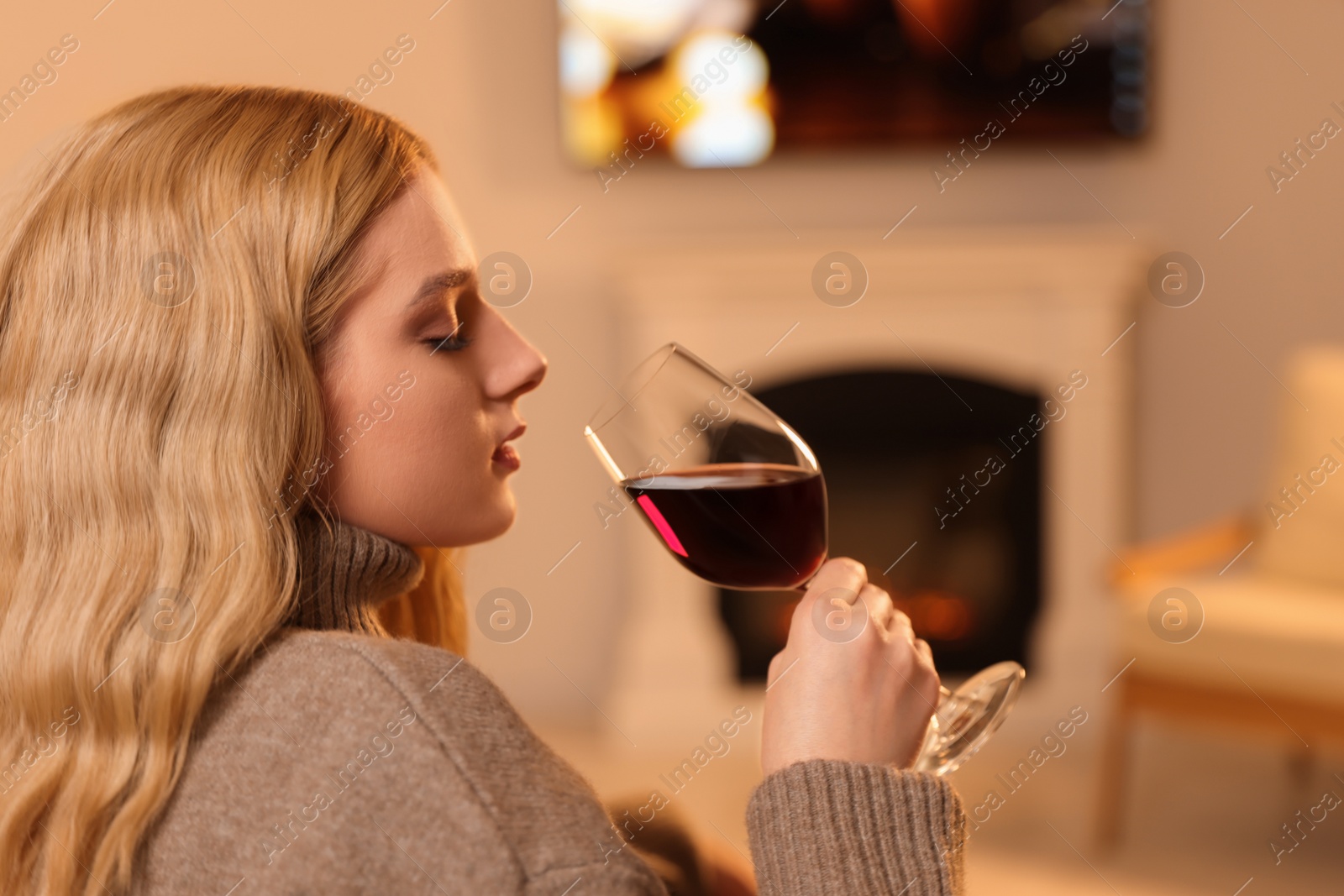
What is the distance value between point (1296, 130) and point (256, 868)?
345 cm

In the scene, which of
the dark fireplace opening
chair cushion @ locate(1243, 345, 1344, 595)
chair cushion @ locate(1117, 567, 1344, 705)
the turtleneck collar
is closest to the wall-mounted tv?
the dark fireplace opening

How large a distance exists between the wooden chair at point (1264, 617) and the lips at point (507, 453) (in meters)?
1.96

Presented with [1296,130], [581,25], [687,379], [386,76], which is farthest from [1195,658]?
[386,76]

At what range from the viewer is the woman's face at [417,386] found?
0.79 m

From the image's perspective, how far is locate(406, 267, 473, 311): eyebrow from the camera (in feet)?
2.62

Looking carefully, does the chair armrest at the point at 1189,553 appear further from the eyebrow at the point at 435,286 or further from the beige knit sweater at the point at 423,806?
the eyebrow at the point at 435,286

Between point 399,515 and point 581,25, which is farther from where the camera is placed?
point 581,25

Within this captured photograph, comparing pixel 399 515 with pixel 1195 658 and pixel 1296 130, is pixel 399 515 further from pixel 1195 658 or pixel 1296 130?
pixel 1296 130

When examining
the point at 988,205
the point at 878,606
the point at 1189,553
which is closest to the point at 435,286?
the point at 878,606

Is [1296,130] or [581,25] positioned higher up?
[581,25]

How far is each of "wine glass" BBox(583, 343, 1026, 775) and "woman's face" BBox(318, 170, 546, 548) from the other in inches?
3.5

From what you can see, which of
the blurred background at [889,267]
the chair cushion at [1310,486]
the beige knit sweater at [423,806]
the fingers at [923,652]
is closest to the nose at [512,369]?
the beige knit sweater at [423,806]

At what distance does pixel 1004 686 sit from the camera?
93 centimetres

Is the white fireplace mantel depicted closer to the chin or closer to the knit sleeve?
the chin
